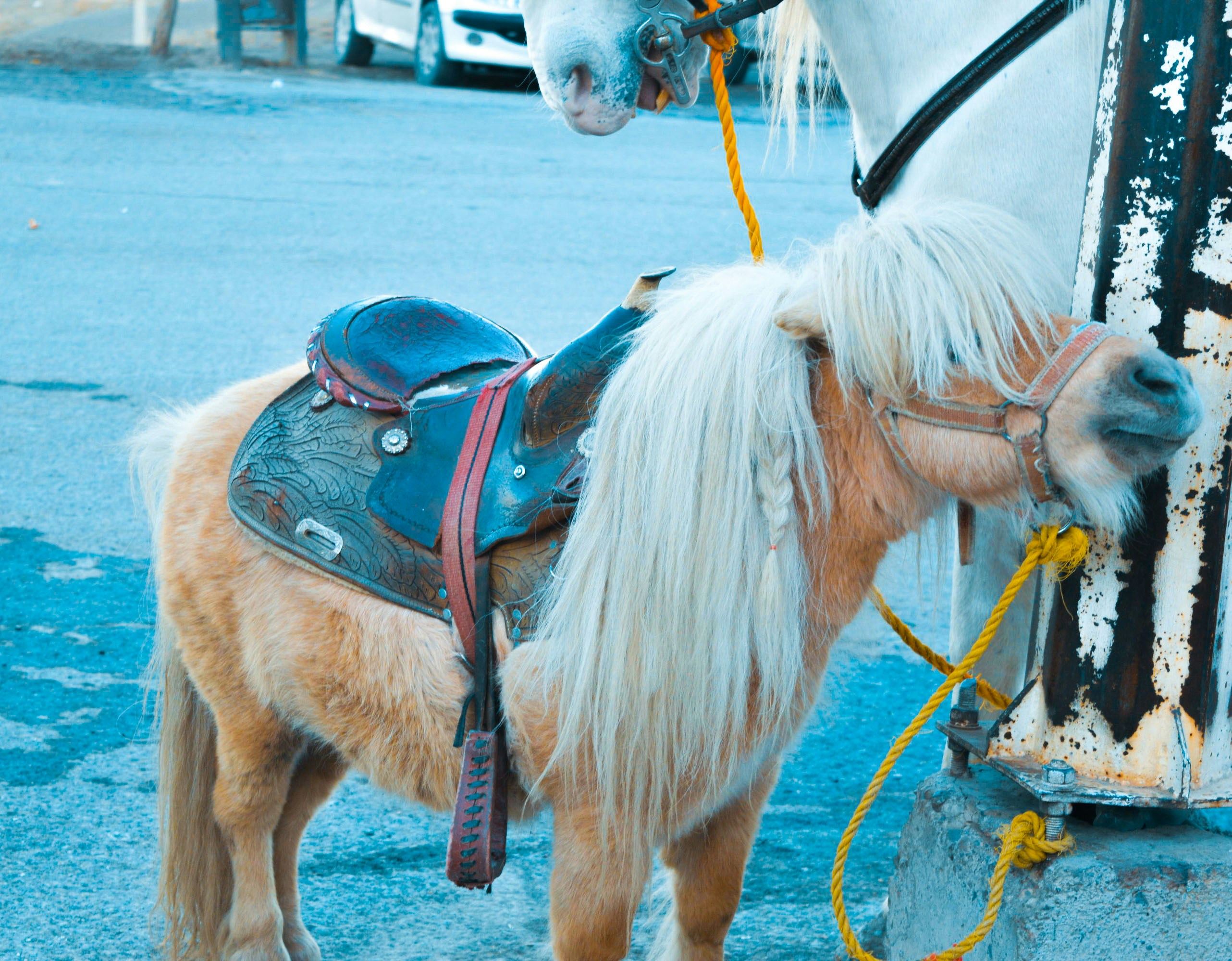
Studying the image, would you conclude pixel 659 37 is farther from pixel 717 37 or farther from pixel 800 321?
pixel 800 321

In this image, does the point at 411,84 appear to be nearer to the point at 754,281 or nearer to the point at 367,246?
the point at 367,246

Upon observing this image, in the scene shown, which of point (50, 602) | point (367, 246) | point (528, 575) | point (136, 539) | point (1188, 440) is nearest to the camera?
point (1188, 440)

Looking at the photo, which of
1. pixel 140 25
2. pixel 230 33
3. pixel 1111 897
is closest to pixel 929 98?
pixel 1111 897

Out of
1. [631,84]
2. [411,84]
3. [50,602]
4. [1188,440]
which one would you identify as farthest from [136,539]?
[411,84]

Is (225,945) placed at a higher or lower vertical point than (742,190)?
lower

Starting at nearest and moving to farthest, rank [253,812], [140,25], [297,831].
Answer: [253,812] → [297,831] → [140,25]

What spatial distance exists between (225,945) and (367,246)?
5.09 metres

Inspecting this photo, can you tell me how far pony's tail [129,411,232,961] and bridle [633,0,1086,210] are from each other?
Answer: 103 centimetres

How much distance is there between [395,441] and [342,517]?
135 millimetres

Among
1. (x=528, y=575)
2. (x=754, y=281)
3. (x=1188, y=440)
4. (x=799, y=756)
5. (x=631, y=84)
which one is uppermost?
(x=631, y=84)

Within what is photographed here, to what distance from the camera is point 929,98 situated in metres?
2.11

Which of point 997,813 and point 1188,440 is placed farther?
point 997,813

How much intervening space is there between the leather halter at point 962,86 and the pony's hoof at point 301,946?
1.63 m

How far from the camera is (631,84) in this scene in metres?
2.27
